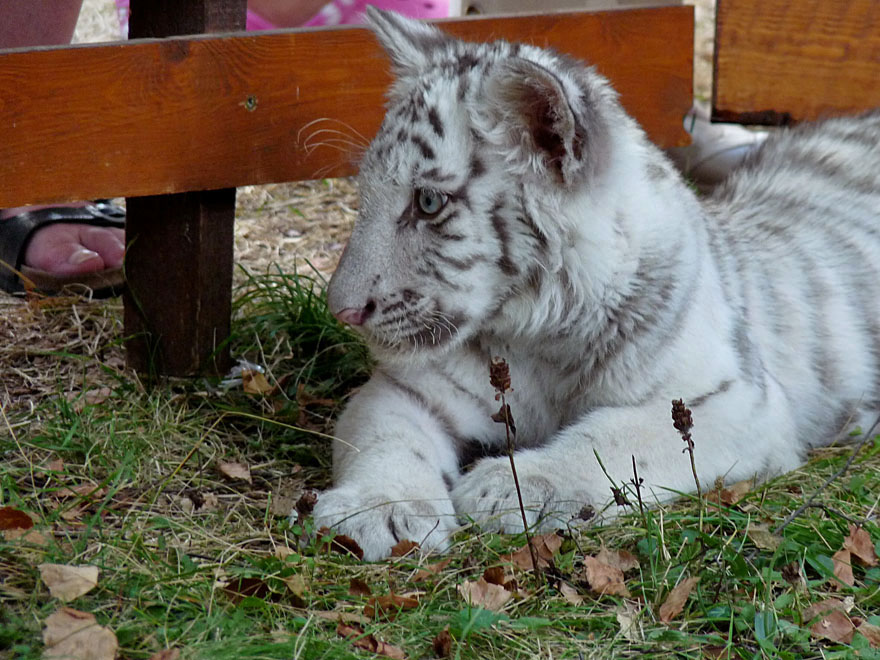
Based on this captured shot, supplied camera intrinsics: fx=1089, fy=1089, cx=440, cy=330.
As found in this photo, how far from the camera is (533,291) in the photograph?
239cm

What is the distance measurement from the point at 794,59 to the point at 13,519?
116 inches

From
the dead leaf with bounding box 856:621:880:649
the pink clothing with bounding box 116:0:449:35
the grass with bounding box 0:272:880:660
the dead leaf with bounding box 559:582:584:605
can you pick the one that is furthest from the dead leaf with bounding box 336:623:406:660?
the pink clothing with bounding box 116:0:449:35

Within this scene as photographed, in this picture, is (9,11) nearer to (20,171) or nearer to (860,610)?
(20,171)

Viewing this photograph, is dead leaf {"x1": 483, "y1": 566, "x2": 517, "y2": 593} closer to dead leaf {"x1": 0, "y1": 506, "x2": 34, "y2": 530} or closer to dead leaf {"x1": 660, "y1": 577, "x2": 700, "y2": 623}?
dead leaf {"x1": 660, "y1": 577, "x2": 700, "y2": 623}

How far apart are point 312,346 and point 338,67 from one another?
83 centimetres

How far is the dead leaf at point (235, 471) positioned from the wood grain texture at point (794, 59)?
7.25ft

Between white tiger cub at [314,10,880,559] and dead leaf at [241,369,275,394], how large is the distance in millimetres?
398

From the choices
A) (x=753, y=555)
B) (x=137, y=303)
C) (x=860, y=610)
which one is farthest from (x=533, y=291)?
(x=137, y=303)

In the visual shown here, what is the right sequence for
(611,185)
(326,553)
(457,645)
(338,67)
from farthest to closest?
(338,67) → (611,185) → (326,553) → (457,645)

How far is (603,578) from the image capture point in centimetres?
205

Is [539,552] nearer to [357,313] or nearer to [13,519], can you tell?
[357,313]

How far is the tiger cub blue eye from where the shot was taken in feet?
7.70

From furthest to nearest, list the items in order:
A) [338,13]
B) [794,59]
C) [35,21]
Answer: [338,13] < [794,59] < [35,21]

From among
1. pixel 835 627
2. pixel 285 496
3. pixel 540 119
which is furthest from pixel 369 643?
pixel 540 119
